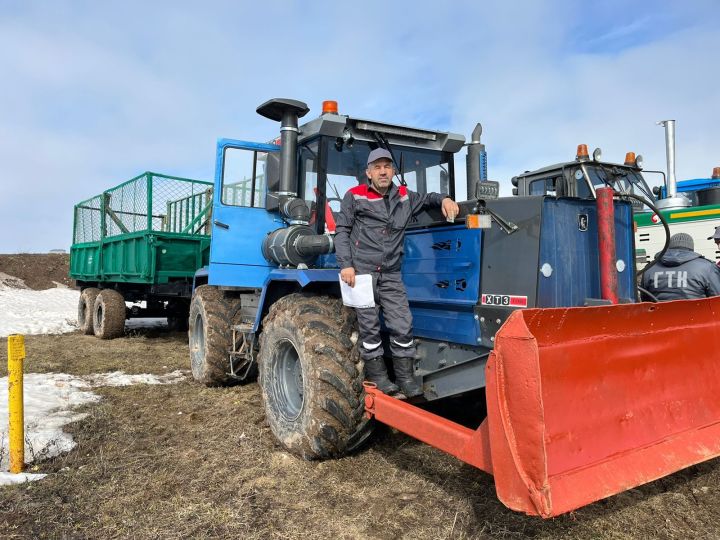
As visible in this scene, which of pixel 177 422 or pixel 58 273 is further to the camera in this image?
pixel 58 273

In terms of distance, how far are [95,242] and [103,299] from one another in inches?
91.9

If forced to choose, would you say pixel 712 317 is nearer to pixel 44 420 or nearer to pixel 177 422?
pixel 177 422

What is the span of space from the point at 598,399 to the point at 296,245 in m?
2.69

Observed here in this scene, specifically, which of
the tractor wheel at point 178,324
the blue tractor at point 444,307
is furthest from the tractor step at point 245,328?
the tractor wheel at point 178,324

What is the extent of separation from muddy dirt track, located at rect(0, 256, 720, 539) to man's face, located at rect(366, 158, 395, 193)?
1907mm

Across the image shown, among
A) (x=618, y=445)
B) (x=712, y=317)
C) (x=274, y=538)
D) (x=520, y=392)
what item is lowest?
(x=274, y=538)

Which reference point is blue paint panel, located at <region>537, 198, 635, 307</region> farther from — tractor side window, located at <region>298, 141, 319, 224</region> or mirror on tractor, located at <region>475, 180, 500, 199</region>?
tractor side window, located at <region>298, 141, 319, 224</region>

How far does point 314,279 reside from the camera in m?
4.08

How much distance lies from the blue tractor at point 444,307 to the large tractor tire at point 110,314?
5275 mm

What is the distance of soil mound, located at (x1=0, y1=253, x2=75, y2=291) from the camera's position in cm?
2370

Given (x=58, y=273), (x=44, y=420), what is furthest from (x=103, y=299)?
(x=58, y=273)

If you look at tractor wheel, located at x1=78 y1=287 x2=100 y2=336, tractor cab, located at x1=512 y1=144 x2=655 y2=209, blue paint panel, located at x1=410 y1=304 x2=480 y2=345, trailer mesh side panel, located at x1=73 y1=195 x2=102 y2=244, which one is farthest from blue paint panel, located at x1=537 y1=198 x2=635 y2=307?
trailer mesh side panel, located at x1=73 y1=195 x2=102 y2=244

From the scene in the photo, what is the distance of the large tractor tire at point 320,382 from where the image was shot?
3.53 m

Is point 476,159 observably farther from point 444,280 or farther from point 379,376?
point 379,376
